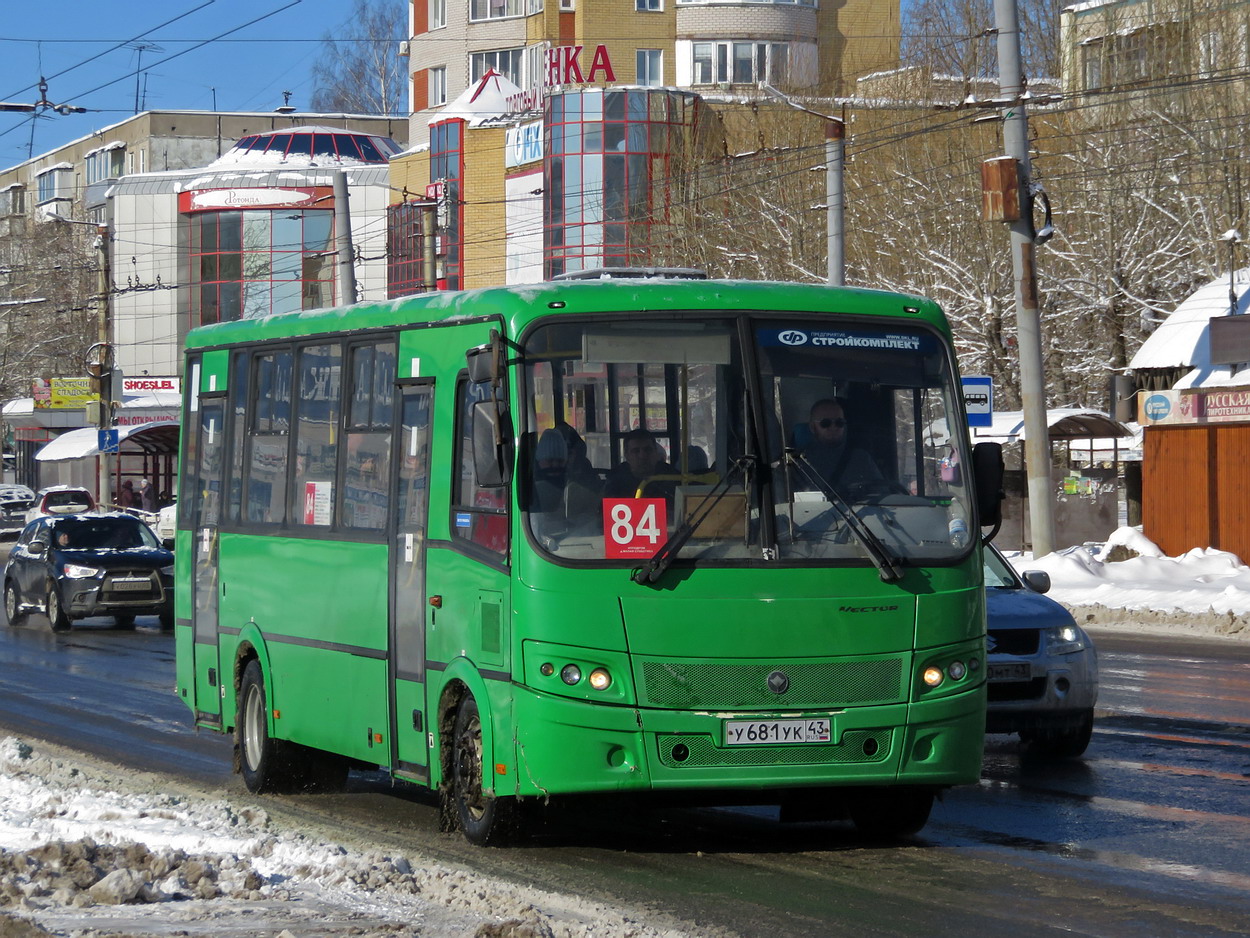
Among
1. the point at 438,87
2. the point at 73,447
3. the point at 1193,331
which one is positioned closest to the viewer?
the point at 1193,331

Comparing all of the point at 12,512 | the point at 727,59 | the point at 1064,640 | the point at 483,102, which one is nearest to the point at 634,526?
the point at 1064,640

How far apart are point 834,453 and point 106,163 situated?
117 meters

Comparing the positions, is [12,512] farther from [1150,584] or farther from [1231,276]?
[1150,584]

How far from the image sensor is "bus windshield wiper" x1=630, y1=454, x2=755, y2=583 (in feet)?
28.8

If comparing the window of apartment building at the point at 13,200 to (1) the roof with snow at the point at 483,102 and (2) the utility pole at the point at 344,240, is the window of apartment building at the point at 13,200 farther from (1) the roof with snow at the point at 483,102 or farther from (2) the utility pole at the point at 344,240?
(2) the utility pole at the point at 344,240

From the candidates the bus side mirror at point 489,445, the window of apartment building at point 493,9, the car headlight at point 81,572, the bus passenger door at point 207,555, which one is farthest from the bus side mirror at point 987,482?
the window of apartment building at point 493,9

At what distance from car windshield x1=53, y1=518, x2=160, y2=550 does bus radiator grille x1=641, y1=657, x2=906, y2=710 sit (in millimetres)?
21393

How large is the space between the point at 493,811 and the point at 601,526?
1417mm

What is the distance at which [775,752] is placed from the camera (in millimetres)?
8867

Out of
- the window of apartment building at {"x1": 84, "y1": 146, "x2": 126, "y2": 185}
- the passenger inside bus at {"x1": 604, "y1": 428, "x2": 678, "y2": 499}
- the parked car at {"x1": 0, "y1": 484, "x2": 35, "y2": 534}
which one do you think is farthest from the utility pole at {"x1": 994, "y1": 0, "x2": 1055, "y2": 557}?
the window of apartment building at {"x1": 84, "y1": 146, "x2": 126, "y2": 185}

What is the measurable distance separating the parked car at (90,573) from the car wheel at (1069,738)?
56.4 ft

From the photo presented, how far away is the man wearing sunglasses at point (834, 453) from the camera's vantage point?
30.1 feet

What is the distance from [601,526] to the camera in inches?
350

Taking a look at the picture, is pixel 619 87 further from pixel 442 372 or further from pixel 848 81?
pixel 442 372
